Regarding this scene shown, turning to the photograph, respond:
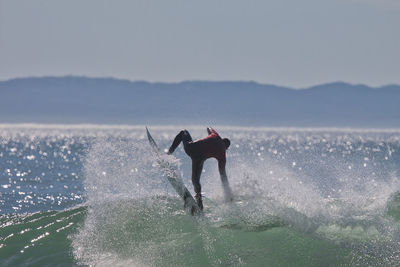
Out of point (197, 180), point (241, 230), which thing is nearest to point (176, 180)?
point (197, 180)

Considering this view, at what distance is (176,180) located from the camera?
634 inches

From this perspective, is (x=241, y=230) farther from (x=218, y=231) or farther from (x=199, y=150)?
(x=199, y=150)

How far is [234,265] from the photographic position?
12.8 meters

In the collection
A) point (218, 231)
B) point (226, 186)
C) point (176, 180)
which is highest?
point (176, 180)

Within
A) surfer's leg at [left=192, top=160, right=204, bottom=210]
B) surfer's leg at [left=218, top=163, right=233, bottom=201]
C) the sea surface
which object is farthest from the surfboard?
surfer's leg at [left=218, top=163, right=233, bottom=201]

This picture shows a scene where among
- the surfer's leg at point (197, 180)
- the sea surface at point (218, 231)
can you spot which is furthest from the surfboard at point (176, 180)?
the sea surface at point (218, 231)

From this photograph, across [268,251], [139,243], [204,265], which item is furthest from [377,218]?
[139,243]

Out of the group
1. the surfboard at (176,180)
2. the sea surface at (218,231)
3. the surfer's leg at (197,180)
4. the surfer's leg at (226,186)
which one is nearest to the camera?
the sea surface at (218,231)

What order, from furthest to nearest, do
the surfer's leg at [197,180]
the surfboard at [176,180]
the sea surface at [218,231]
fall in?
the surfboard at [176,180] → the surfer's leg at [197,180] → the sea surface at [218,231]

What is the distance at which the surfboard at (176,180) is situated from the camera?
1545cm

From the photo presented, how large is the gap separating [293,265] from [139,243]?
3161 millimetres

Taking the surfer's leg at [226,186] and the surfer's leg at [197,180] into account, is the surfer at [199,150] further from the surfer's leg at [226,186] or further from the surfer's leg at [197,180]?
the surfer's leg at [226,186]

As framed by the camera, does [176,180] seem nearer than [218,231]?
No

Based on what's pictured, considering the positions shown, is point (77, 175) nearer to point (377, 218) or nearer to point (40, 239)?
point (40, 239)
